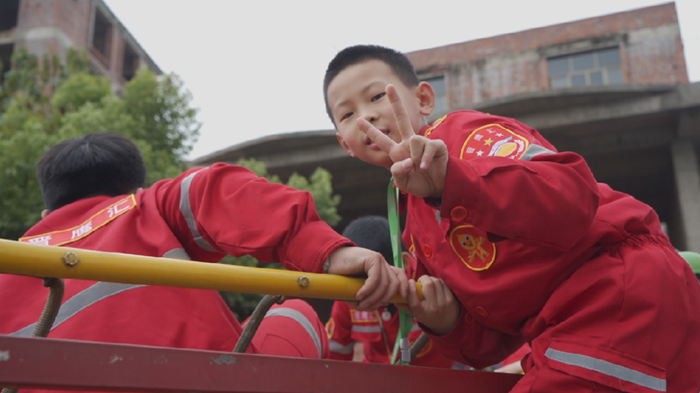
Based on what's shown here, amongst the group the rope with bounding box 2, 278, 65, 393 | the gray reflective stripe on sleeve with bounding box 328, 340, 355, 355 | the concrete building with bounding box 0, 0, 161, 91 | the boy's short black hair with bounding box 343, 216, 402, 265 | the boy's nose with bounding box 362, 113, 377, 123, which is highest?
the concrete building with bounding box 0, 0, 161, 91

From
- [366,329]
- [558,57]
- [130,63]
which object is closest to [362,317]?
[366,329]

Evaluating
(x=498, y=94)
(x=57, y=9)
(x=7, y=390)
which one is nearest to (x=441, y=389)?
(x=7, y=390)

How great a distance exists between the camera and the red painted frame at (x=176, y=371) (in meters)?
0.77

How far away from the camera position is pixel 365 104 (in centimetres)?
160

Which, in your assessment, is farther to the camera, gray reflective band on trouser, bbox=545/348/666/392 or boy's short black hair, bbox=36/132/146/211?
boy's short black hair, bbox=36/132/146/211

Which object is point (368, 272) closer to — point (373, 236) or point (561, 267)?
point (561, 267)

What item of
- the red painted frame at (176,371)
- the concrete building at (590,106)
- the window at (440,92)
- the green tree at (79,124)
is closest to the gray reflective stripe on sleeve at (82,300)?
the red painted frame at (176,371)

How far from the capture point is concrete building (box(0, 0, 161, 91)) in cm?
1570

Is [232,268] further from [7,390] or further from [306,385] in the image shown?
[7,390]

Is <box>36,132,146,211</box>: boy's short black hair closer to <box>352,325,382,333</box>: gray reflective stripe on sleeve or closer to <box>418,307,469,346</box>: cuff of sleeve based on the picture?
<box>418,307,469,346</box>: cuff of sleeve

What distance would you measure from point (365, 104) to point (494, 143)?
0.46 meters

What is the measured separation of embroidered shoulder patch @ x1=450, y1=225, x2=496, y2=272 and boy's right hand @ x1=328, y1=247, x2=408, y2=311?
0.22m

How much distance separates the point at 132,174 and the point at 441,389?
1.19m

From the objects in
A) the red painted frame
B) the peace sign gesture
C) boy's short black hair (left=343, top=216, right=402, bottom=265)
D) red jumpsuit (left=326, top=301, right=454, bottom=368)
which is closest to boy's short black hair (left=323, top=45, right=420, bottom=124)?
the peace sign gesture
